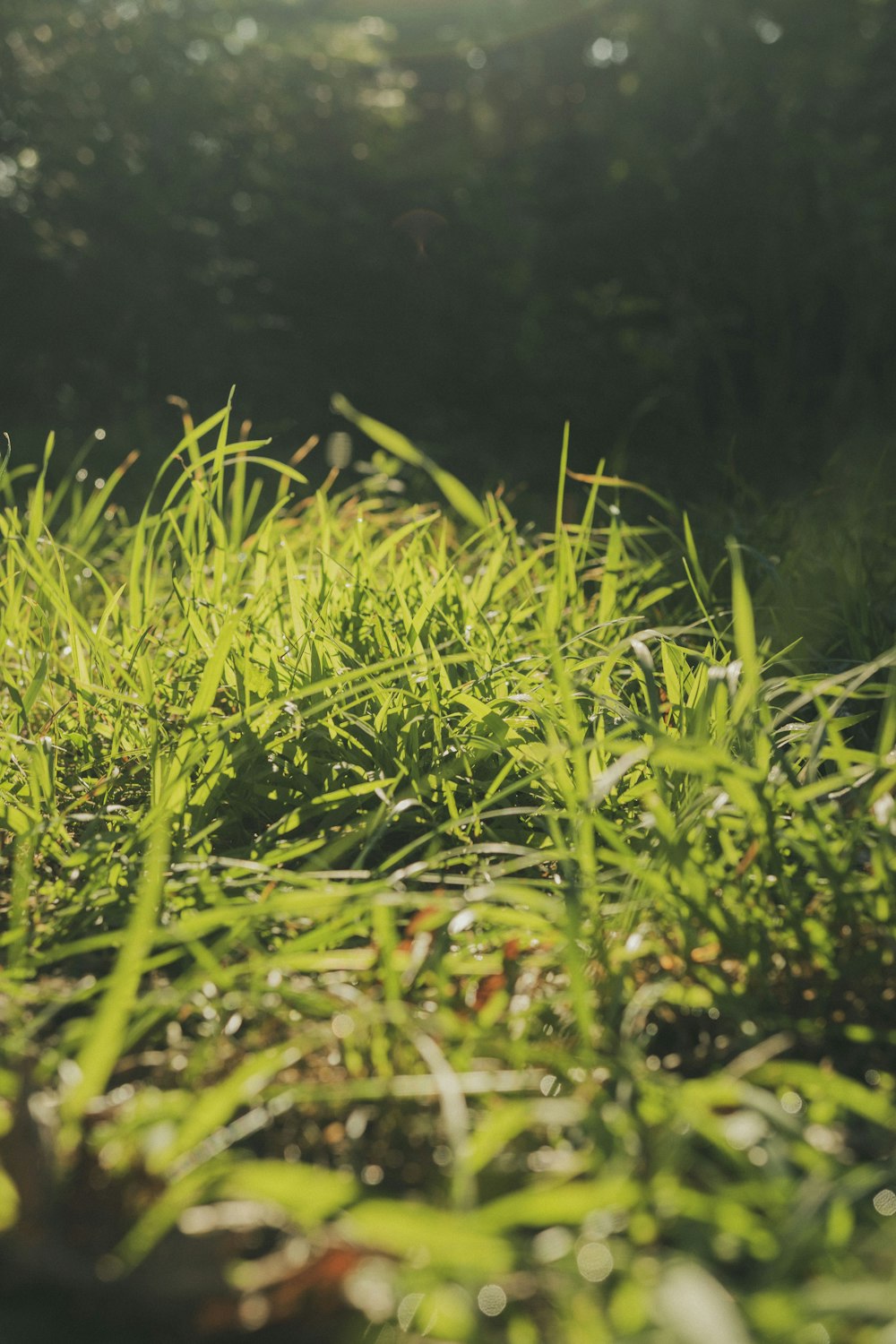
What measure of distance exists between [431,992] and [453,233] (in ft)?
22.7

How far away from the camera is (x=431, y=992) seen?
129 cm

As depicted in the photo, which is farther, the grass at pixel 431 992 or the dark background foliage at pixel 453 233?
the dark background foliage at pixel 453 233

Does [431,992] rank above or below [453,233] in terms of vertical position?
above

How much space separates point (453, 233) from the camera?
24.2 ft

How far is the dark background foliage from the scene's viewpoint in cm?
667

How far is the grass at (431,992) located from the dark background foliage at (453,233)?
15.5 ft

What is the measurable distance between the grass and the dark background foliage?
4.71 m

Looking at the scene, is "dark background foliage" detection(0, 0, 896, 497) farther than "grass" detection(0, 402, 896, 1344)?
Yes

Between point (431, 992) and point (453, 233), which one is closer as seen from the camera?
point (431, 992)

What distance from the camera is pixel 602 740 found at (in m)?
1.31

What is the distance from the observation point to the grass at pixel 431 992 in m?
0.85

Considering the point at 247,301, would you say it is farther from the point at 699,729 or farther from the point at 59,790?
the point at 699,729

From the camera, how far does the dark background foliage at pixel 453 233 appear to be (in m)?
6.67

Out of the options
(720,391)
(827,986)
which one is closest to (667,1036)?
(827,986)
